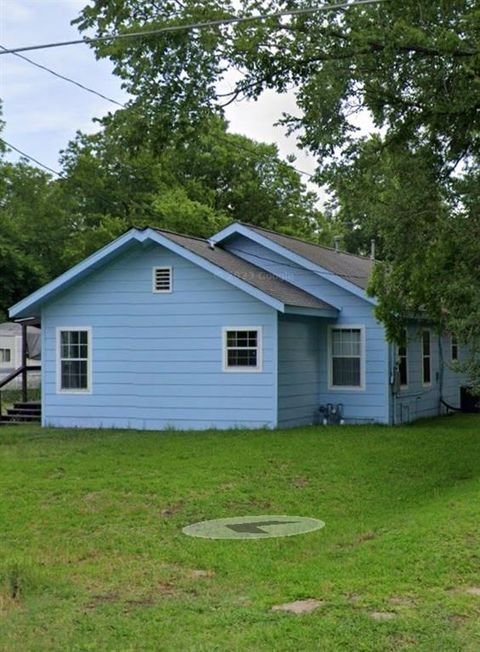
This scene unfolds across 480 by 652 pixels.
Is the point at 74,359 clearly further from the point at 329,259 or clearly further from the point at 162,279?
the point at 329,259

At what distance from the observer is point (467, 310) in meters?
11.7

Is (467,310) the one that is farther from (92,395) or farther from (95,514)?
(92,395)

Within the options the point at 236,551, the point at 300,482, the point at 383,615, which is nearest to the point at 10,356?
the point at 300,482

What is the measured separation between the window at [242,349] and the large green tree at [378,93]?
4.44m

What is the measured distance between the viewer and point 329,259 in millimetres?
21062

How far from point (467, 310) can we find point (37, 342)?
60.7ft

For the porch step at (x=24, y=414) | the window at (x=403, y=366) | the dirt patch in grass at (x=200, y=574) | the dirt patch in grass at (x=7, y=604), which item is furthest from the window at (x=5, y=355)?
the dirt patch in grass at (x=7, y=604)

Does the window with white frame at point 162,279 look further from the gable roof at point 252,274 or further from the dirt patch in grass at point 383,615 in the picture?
the dirt patch in grass at point 383,615

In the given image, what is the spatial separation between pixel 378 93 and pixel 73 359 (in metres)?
10.2

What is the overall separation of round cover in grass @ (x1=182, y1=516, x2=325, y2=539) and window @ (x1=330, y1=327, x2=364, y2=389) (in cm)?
975

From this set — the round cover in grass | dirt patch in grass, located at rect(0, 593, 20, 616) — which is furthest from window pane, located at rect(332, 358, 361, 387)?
dirt patch in grass, located at rect(0, 593, 20, 616)

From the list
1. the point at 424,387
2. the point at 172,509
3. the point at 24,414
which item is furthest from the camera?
the point at 424,387

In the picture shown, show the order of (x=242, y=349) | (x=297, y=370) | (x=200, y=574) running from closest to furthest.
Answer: (x=200, y=574)
(x=242, y=349)
(x=297, y=370)

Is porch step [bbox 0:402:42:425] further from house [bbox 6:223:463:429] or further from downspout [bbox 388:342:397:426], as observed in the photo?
downspout [bbox 388:342:397:426]
